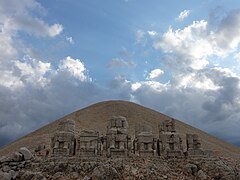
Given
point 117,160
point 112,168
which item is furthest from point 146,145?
point 112,168

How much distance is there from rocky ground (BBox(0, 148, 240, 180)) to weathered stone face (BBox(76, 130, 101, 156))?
111 centimetres

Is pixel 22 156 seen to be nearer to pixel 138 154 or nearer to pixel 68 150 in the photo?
pixel 68 150

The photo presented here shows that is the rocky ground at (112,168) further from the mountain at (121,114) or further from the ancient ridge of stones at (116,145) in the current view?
the mountain at (121,114)

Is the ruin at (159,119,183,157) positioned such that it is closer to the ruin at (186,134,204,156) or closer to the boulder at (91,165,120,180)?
the ruin at (186,134,204,156)

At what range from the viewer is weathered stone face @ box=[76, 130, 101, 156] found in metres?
29.1

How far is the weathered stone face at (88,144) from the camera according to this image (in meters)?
29.1

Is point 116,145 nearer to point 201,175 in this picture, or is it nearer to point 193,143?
point 193,143

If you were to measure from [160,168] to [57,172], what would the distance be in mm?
7649

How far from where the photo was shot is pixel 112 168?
25.1 metres

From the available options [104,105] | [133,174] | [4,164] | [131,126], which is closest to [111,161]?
[133,174]

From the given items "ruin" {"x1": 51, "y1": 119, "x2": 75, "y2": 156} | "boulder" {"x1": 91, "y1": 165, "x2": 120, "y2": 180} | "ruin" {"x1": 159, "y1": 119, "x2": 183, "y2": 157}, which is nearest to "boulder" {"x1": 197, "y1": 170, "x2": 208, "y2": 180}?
"ruin" {"x1": 159, "y1": 119, "x2": 183, "y2": 157}

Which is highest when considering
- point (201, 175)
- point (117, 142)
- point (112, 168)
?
Result: point (117, 142)

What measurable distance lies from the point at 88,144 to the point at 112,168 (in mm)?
5197

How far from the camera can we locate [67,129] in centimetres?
3155
